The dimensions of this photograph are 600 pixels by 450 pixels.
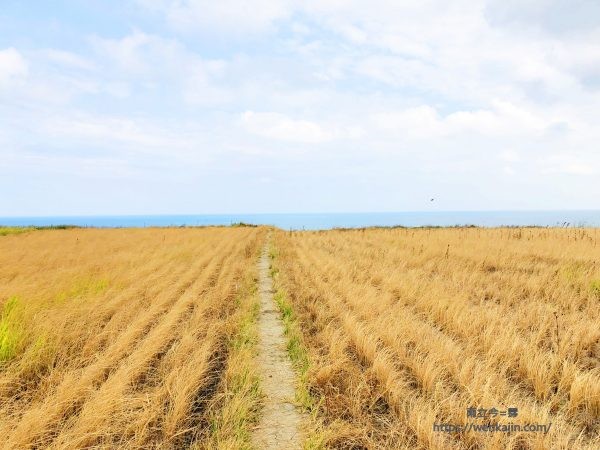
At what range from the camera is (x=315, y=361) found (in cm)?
486

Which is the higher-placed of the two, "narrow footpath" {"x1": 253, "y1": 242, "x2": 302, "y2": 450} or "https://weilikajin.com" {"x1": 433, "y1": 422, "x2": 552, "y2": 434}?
"https://weilikajin.com" {"x1": 433, "y1": 422, "x2": 552, "y2": 434}

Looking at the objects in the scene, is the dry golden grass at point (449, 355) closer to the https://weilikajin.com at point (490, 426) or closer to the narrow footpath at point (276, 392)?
the https://weilikajin.com at point (490, 426)

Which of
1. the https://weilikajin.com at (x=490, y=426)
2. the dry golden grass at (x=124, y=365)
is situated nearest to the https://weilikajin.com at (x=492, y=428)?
the https://weilikajin.com at (x=490, y=426)

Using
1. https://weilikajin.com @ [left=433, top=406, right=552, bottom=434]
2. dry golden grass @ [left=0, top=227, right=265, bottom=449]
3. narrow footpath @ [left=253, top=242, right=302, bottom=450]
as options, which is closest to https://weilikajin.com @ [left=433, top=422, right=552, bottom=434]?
https://weilikajin.com @ [left=433, top=406, right=552, bottom=434]

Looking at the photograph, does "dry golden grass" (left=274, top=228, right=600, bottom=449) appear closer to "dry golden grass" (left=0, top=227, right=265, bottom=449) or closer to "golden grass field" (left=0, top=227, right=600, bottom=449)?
"golden grass field" (left=0, top=227, right=600, bottom=449)

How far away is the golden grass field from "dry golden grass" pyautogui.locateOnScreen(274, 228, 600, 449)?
3 cm

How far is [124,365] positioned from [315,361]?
2.51 metres

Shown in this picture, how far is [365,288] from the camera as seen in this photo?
8891 millimetres

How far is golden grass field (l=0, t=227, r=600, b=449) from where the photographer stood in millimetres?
3396

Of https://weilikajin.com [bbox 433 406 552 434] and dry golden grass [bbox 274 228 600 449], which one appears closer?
https://weilikajin.com [bbox 433 406 552 434]

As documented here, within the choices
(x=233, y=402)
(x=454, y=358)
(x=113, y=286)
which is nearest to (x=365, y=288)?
(x=454, y=358)

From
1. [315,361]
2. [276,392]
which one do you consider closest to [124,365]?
[276,392]

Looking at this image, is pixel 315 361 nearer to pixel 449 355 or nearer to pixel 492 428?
pixel 449 355

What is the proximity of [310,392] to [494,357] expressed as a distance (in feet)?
8.44
